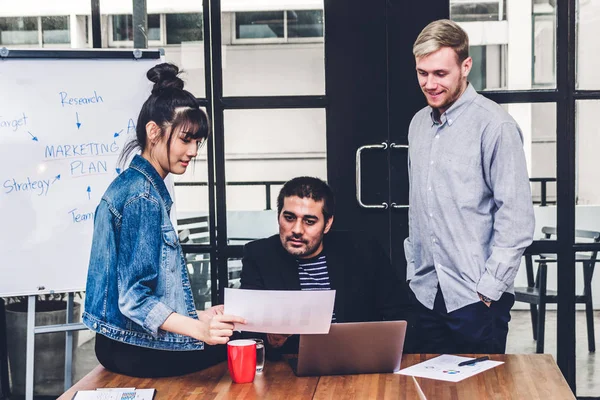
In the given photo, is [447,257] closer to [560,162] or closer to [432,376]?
[432,376]

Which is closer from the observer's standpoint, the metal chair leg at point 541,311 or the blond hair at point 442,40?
the blond hair at point 442,40

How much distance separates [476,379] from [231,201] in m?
1.53

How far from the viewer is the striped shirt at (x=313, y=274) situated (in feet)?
8.17

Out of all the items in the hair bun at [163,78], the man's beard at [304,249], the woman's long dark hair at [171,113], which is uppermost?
the hair bun at [163,78]

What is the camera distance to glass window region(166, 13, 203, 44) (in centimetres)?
312

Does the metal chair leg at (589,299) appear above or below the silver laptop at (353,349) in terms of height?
below

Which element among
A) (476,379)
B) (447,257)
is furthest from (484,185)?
(476,379)

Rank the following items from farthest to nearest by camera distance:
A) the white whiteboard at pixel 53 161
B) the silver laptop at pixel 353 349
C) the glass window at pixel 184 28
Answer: the glass window at pixel 184 28, the white whiteboard at pixel 53 161, the silver laptop at pixel 353 349

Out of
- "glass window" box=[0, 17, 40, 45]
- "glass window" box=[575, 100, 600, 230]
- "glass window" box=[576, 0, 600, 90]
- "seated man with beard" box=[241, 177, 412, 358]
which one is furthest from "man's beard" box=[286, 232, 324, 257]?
"glass window" box=[0, 17, 40, 45]

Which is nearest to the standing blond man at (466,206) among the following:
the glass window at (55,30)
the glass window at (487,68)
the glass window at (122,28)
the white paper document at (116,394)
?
the glass window at (487,68)

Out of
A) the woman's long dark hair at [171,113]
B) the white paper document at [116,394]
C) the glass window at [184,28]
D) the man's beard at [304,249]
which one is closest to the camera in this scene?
the white paper document at [116,394]

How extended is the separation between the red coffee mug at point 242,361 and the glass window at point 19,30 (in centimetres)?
191

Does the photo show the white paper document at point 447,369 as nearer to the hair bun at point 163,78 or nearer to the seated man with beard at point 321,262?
the seated man with beard at point 321,262

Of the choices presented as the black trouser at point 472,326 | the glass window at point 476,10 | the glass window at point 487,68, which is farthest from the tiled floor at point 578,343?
the glass window at point 476,10
